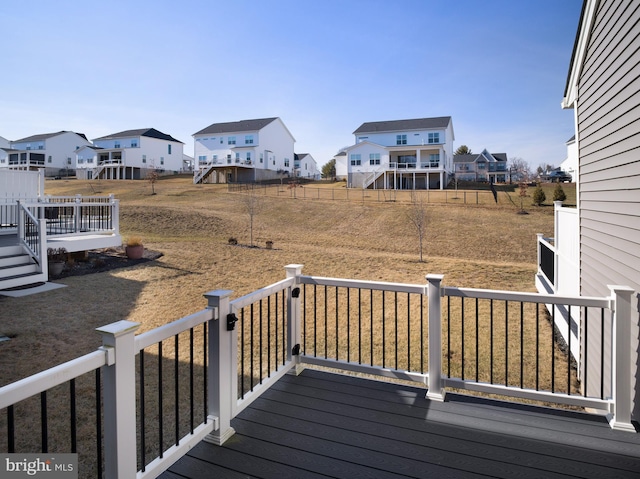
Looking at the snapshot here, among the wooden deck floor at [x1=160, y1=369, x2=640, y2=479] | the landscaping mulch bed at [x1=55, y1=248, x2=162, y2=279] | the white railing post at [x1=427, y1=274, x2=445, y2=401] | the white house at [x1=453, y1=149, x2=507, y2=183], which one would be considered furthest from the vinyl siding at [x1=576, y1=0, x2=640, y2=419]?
the white house at [x1=453, y1=149, x2=507, y2=183]

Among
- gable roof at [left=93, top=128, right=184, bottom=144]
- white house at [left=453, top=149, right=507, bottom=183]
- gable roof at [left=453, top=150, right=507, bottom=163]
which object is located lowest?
white house at [left=453, top=149, right=507, bottom=183]

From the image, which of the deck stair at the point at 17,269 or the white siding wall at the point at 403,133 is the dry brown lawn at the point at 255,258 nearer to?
the deck stair at the point at 17,269

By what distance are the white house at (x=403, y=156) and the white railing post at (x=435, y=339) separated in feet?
131

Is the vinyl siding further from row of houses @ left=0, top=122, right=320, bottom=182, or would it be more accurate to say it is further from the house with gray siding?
row of houses @ left=0, top=122, right=320, bottom=182

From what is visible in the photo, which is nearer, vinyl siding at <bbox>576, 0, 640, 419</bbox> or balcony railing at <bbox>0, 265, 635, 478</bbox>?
balcony railing at <bbox>0, 265, 635, 478</bbox>

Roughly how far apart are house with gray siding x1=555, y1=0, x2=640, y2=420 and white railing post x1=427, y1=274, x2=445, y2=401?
4.69 ft

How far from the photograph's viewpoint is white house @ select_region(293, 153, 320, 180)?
225 feet

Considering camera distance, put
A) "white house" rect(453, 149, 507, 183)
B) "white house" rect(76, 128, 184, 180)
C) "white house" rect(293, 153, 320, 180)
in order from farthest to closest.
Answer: "white house" rect(293, 153, 320, 180)
"white house" rect(453, 149, 507, 183)
"white house" rect(76, 128, 184, 180)

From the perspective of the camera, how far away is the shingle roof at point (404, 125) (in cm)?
4545

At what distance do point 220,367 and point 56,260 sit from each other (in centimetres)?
1148

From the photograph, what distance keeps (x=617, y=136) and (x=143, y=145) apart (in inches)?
2384

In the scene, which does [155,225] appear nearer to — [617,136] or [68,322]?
[68,322]

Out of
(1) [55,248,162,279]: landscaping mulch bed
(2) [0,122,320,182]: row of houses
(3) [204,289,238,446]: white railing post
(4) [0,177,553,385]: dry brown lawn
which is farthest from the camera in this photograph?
(2) [0,122,320,182]: row of houses

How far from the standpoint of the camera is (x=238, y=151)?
51.1 m
